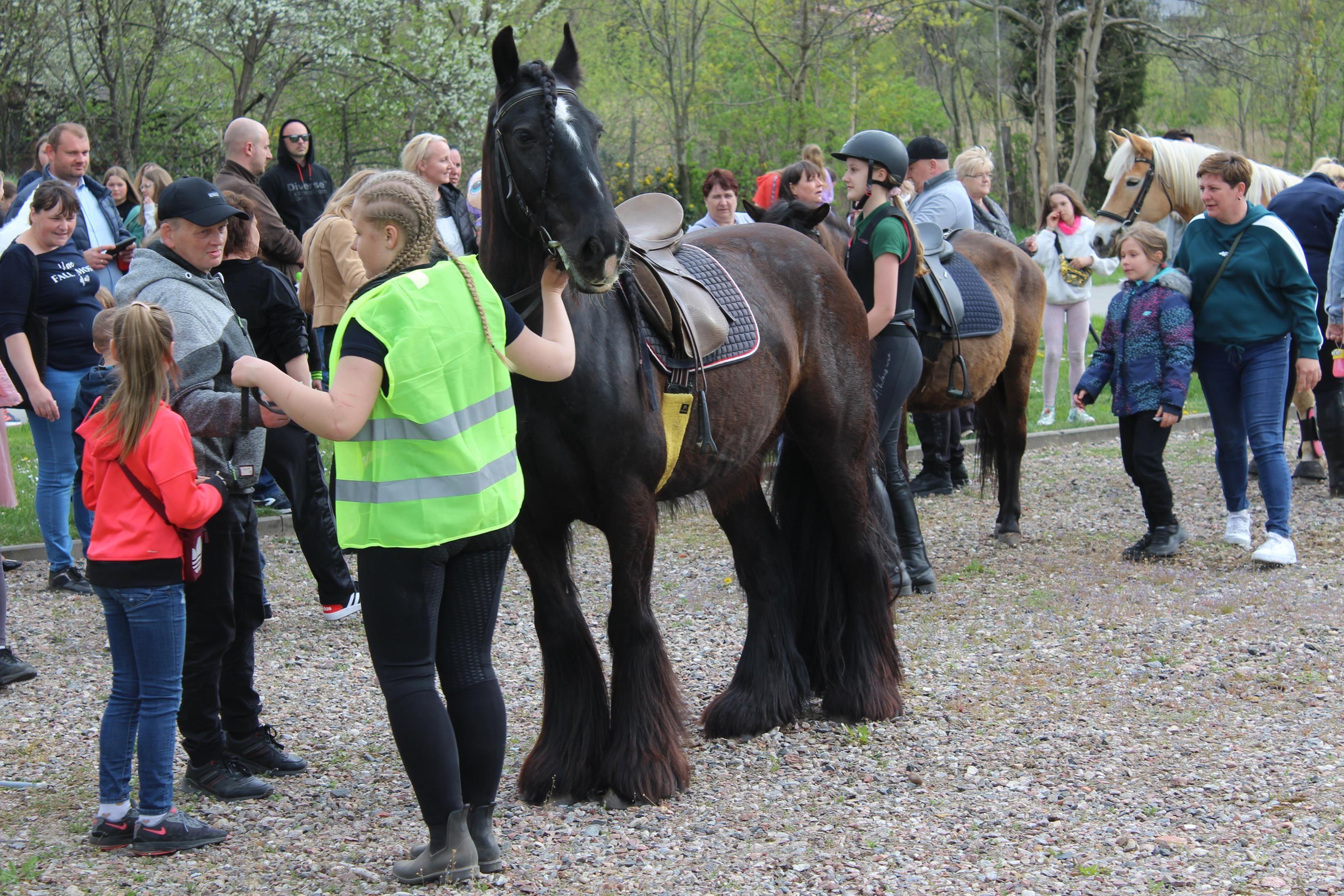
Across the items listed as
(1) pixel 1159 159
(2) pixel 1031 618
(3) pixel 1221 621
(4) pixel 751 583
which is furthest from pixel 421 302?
(1) pixel 1159 159

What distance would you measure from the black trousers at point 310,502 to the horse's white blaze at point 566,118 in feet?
8.54

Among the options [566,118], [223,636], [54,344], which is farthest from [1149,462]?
[54,344]

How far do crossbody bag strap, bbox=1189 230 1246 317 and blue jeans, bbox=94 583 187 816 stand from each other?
5659mm

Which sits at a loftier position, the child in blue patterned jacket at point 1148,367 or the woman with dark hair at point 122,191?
the woman with dark hair at point 122,191

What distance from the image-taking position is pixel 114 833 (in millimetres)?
3627

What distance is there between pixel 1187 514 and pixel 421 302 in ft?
22.2

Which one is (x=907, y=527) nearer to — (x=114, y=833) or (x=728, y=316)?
(x=728, y=316)

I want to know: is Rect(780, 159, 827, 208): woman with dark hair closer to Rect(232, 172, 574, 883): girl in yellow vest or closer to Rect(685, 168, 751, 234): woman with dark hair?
Rect(685, 168, 751, 234): woman with dark hair

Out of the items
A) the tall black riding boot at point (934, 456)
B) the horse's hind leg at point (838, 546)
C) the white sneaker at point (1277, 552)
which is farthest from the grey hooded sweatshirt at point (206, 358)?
the tall black riding boot at point (934, 456)

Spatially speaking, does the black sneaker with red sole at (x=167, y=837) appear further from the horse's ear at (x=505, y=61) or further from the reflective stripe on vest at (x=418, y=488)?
the horse's ear at (x=505, y=61)

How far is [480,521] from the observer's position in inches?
122

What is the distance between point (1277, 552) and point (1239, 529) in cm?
41

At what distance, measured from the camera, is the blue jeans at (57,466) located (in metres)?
6.70

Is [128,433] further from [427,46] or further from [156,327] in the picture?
[427,46]
